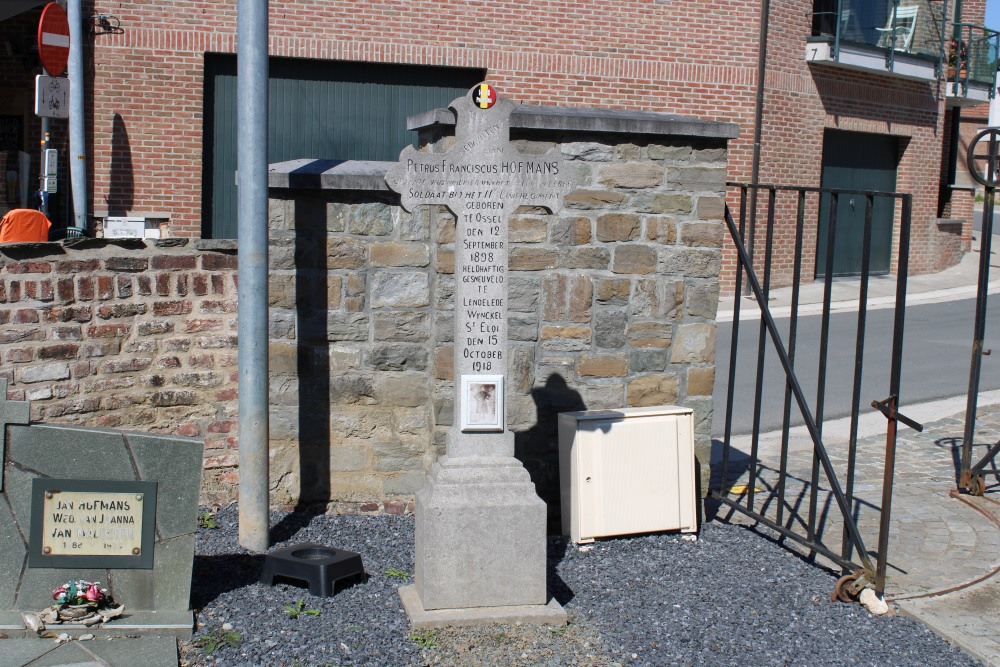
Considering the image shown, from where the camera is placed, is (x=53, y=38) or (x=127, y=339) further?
(x=53, y=38)

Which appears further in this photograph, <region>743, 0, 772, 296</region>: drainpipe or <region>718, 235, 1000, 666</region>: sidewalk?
<region>743, 0, 772, 296</region>: drainpipe

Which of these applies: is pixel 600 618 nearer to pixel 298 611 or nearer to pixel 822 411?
pixel 298 611

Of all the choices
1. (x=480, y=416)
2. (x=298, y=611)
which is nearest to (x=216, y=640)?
(x=298, y=611)

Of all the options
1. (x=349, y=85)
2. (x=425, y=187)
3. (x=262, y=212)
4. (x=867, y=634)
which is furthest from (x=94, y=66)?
(x=867, y=634)

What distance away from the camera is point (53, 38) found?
12.8 meters

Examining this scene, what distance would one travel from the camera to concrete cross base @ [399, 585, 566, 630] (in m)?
4.64

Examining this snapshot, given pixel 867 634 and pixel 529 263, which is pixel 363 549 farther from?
pixel 867 634

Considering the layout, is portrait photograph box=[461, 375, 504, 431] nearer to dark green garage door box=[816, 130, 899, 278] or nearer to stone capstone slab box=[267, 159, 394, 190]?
stone capstone slab box=[267, 159, 394, 190]

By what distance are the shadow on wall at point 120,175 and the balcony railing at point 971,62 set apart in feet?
52.1

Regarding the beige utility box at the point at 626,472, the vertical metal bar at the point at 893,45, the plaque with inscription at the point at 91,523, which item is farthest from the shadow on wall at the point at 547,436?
the vertical metal bar at the point at 893,45

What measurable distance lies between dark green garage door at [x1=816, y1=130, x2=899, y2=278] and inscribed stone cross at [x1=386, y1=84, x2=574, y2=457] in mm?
16293

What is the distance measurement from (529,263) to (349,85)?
445 inches

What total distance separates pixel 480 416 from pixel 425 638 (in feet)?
3.29

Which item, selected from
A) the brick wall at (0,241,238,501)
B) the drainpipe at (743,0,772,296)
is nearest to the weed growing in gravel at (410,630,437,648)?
the brick wall at (0,241,238,501)
